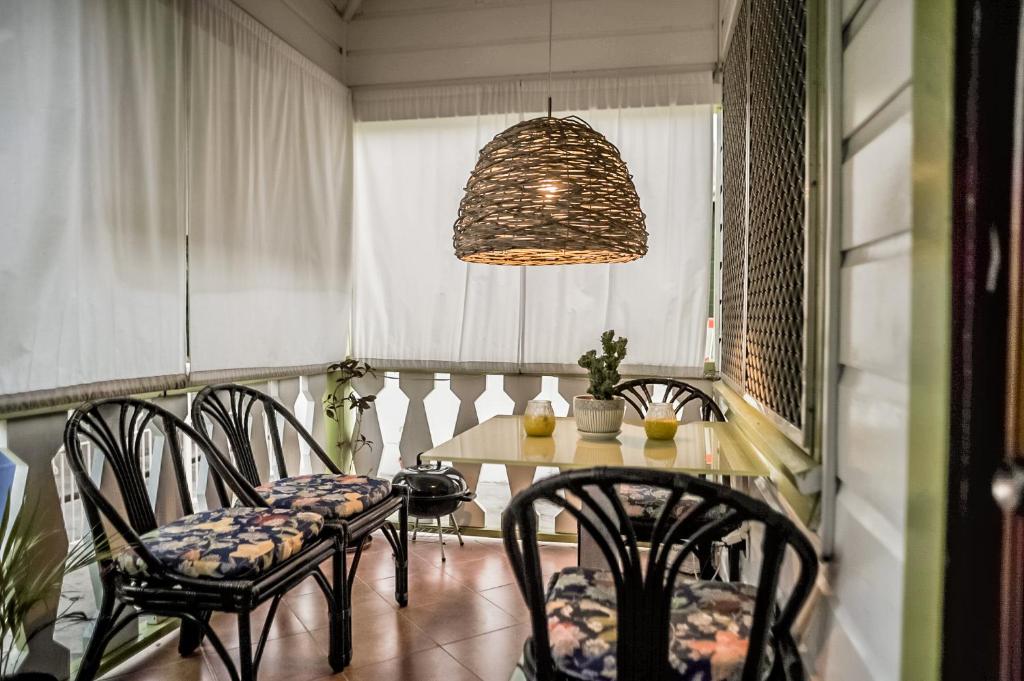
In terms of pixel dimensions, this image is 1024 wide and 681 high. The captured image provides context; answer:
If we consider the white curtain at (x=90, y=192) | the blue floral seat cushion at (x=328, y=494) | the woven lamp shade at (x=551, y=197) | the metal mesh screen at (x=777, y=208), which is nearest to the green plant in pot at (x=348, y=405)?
the blue floral seat cushion at (x=328, y=494)

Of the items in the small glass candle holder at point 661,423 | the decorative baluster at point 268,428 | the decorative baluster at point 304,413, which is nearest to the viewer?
the small glass candle holder at point 661,423

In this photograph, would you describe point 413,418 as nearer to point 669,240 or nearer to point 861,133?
point 669,240

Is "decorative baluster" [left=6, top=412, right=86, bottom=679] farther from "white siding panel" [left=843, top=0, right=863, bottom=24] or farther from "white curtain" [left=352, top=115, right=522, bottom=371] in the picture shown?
"white siding panel" [left=843, top=0, right=863, bottom=24]

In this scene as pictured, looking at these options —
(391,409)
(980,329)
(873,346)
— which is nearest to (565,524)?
(391,409)

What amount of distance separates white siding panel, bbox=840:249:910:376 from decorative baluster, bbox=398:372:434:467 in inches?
116

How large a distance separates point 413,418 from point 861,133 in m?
3.12

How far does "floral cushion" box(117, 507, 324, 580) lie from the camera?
5.98 feet

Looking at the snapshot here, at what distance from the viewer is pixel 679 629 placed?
1344 millimetres

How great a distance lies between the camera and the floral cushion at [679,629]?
4.11 feet

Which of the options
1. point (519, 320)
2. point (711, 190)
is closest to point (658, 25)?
point (711, 190)

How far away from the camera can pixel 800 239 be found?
1.52 m

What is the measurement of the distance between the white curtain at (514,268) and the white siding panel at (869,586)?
236 centimetres

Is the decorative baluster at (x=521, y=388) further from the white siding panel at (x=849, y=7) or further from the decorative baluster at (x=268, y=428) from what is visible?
the white siding panel at (x=849, y=7)

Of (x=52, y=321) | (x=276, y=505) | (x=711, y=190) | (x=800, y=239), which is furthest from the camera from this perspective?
(x=711, y=190)
